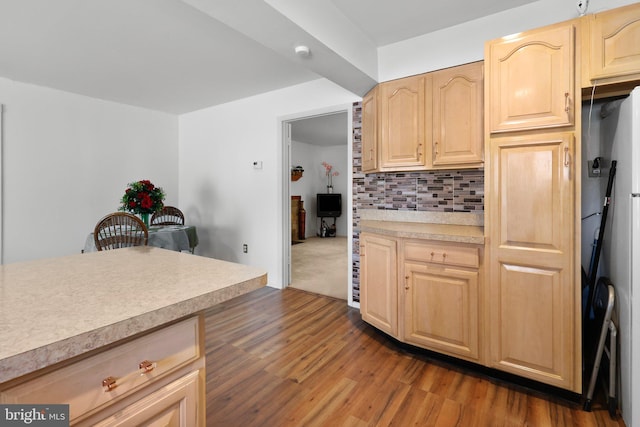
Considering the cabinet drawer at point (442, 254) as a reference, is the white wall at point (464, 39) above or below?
above

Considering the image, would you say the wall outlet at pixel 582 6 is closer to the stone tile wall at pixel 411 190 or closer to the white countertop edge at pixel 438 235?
the stone tile wall at pixel 411 190

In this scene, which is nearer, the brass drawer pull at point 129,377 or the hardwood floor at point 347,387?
the brass drawer pull at point 129,377

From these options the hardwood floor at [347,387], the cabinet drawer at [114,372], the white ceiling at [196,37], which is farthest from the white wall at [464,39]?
the cabinet drawer at [114,372]

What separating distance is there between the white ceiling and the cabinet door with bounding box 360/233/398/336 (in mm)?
1384

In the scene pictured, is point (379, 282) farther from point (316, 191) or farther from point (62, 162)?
point (316, 191)

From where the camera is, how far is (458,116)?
2.29m

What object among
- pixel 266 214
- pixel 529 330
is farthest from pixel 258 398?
pixel 266 214

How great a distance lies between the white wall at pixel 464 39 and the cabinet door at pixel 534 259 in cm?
97

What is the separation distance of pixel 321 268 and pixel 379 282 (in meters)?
2.36

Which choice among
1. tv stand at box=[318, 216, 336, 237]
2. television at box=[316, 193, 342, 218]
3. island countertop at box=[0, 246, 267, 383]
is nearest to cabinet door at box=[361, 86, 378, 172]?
island countertop at box=[0, 246, 267, 383]

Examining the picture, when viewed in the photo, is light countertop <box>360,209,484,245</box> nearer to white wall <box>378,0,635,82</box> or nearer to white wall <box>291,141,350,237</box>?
white wall <box>378,0,635,82</box>

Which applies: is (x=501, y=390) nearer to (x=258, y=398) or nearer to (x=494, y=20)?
(x=258, y=398)

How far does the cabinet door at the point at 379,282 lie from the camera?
226cm

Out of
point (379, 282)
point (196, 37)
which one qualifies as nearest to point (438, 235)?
point (379, 282)
